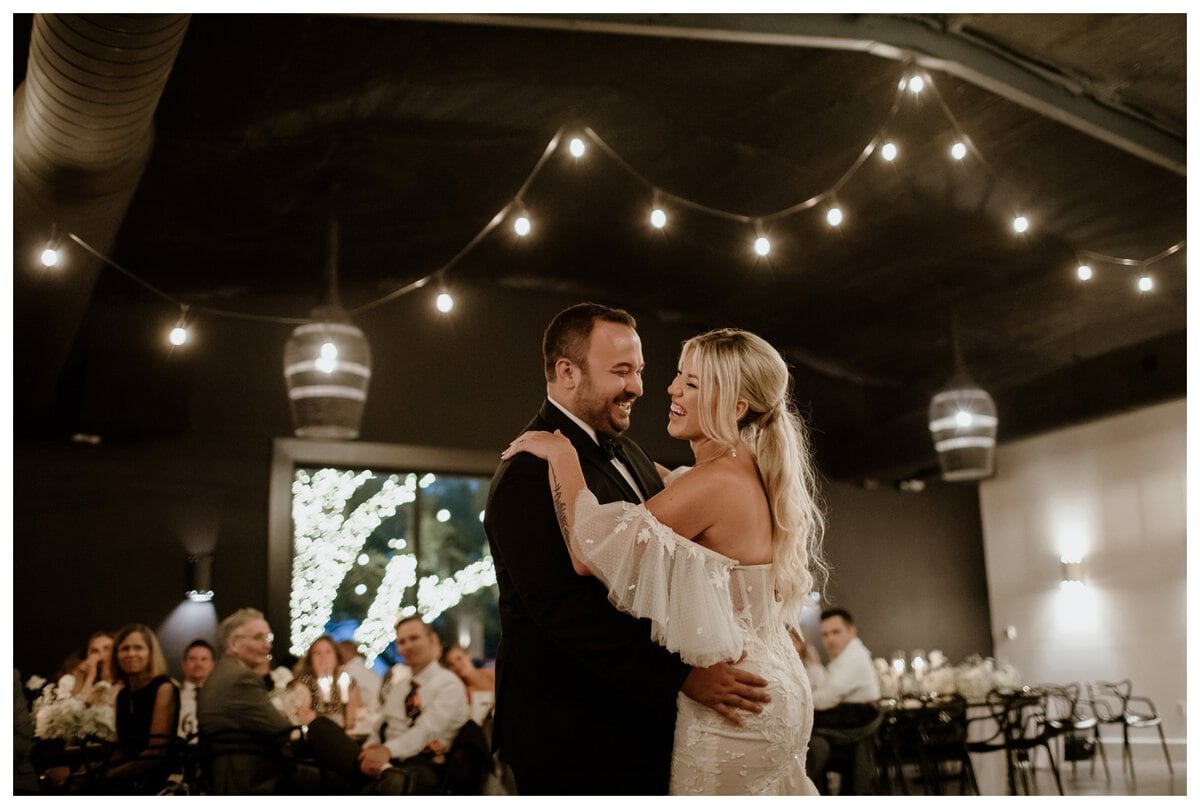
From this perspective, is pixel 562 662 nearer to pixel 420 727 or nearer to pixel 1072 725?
pixel 420 727

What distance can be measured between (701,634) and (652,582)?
164 mm

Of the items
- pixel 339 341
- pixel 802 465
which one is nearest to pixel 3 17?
pixel 339 341

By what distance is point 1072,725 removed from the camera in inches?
326

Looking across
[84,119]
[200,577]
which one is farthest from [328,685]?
[84,119]

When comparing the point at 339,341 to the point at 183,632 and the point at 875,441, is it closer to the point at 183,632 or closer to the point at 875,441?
the point at 183,632

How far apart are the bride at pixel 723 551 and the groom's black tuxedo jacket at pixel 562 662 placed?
54 millimetres

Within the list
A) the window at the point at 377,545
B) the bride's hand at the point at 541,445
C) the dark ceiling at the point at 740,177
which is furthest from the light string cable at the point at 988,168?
the window at the point at 377,545


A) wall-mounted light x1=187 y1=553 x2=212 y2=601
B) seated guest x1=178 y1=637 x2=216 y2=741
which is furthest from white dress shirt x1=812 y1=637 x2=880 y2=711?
wall-mounted light x1=187 y1=553 x2=212 y2=601

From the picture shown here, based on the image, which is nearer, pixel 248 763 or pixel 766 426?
pixel 766 426

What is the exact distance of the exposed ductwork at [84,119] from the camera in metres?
4.07

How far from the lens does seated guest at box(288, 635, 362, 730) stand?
21.0 feet

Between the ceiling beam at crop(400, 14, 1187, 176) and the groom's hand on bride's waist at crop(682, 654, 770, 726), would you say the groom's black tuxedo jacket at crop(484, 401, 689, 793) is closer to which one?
the groom's hand on bride's waist at crop(682, 654, 770, 726)
